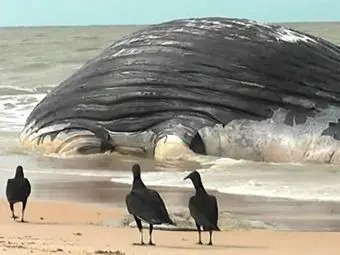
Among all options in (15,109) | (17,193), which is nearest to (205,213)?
(17,193)

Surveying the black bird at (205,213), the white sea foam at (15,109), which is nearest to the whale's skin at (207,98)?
the white sea foam at (15,109)

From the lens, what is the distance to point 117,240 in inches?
313

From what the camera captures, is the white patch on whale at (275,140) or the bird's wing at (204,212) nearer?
the bird's wing at (204,212)

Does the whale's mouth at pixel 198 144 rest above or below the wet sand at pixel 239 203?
above

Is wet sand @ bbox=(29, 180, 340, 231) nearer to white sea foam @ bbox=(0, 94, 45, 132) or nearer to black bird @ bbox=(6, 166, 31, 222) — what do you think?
black bird @ bbox=(6, 166, 31, 222)

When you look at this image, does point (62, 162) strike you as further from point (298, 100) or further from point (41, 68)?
point (41, 68)

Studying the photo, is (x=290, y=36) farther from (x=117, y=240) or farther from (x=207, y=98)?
(x=117, y=240)

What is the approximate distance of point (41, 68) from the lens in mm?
37438

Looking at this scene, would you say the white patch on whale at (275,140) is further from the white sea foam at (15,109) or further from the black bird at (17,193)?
the white sea foam at (15,109)

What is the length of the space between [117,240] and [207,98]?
19.8 feet

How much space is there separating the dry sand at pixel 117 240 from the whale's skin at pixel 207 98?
418cm

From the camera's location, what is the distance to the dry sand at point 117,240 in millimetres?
7289

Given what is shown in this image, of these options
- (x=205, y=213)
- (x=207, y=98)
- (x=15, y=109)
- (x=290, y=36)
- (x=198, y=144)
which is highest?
(x=290, y=36)

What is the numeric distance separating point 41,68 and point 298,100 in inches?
978
